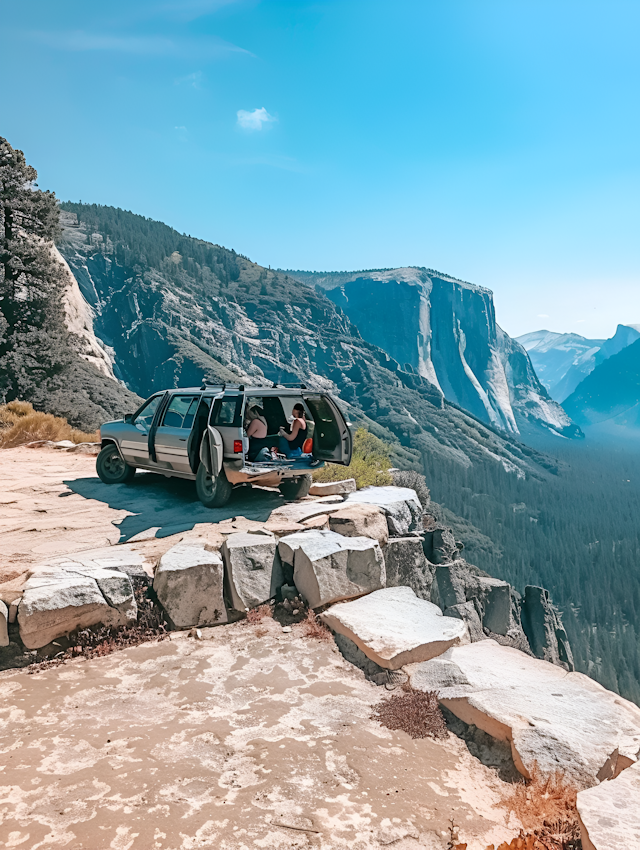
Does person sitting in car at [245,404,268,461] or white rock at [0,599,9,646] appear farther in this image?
person sitting in car at [245,404,268,461]

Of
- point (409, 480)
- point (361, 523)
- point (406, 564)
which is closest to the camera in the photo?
point (361, 523)

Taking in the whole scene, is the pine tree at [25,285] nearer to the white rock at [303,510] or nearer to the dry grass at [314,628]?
the white rock at [303,510]

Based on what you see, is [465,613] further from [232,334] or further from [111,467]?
[232,334]

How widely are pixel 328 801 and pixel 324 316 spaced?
17411 centimetres

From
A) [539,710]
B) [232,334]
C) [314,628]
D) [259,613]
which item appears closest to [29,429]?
[259,613]

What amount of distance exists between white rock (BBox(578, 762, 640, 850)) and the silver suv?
19.2ft

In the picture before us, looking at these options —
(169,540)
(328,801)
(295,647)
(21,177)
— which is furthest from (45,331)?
(328,801)

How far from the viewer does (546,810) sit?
137 inches

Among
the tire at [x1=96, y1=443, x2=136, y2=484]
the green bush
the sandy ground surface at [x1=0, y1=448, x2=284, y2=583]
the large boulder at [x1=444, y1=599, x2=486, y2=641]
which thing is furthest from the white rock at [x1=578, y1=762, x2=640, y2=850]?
the large boulder at [x1=444, y1=599, x2=486, y2=641]

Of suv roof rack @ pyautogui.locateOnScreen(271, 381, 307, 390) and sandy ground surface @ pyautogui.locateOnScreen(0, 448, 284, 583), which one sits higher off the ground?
suv roof rack @ pyautogui.locateOnScreen(271, 381, 307, 390)

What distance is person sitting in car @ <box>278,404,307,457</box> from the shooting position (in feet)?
29.5

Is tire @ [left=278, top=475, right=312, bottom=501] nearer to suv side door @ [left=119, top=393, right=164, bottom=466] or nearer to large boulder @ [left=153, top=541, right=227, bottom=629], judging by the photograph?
suv side door @ [left=119, top=393, right=164, bottom=466]

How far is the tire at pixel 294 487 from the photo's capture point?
9188 mm

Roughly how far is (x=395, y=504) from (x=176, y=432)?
3.78 m
